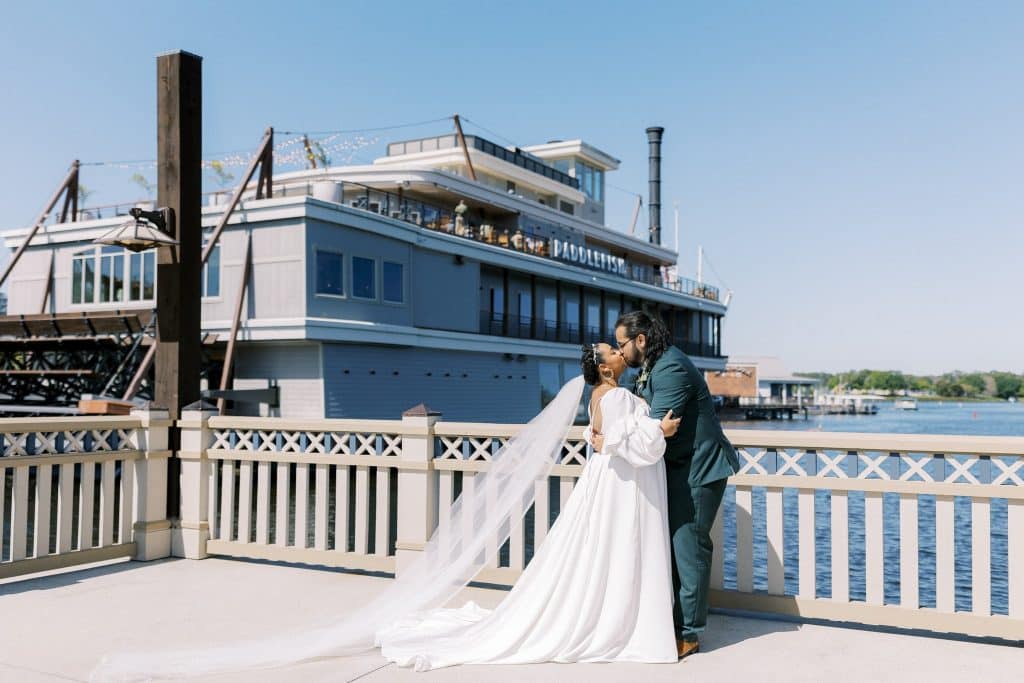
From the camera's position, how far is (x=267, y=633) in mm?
5105

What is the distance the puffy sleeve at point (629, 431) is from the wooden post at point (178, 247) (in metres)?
4.49

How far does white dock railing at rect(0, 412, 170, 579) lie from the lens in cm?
638

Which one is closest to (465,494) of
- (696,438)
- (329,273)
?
(696,438)

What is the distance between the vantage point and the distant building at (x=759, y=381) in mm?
71000

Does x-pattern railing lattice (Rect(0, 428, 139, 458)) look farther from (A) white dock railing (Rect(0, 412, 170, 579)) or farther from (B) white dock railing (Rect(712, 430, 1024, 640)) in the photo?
(B) white dock railing (Rect(712, 430, 1024, 640))

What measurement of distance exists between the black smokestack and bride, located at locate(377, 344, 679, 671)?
49548 mm

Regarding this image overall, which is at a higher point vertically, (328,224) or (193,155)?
(328,224)

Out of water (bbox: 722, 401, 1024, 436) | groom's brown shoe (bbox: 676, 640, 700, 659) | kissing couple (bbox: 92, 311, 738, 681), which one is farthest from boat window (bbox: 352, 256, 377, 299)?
water (bbox: 722, 401, 1024, 436)

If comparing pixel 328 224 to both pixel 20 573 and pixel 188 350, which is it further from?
pixel 20 573

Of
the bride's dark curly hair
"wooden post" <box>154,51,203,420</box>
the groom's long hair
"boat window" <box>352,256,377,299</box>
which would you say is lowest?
the bride's dark curly hair

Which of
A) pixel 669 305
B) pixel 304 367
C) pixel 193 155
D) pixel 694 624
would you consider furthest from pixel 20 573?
pixel 669 305

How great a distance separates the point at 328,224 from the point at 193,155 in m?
14.5

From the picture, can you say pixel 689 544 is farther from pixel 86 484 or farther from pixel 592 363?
pixel 86 484

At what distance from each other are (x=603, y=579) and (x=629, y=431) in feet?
2.55
